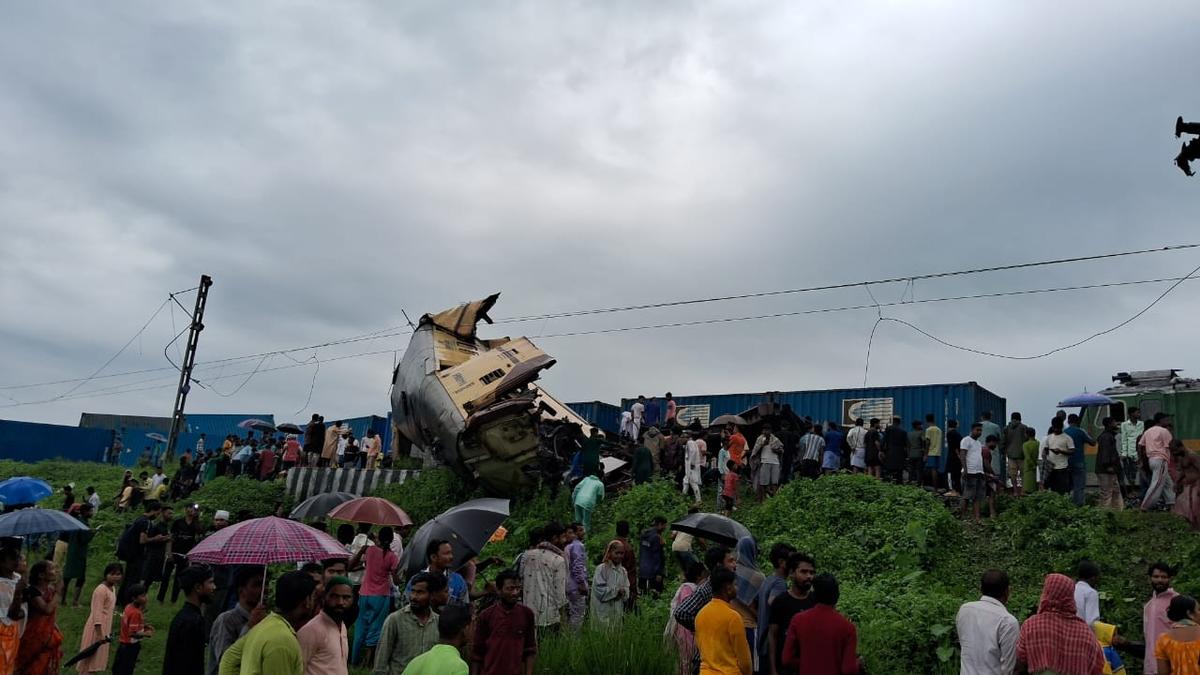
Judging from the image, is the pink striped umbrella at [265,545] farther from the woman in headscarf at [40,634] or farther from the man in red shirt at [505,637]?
the man in red shirt at [505,637]

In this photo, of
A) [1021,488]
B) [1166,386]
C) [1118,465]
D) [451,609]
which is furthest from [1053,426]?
[451,609]

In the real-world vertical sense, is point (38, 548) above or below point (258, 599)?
below

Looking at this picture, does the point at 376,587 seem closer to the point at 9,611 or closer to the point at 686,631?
the point at 9,611

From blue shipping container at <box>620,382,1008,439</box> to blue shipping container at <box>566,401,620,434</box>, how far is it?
3.20 metres

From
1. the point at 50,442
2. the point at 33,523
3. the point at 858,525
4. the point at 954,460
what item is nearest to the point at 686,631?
the point at 858,525

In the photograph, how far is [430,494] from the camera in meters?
18.7

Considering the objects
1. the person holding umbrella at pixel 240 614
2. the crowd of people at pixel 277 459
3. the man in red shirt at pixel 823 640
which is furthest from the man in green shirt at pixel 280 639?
the crowd of people at pixel 277 459

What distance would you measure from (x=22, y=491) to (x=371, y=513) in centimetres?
657

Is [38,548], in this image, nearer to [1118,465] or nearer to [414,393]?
[414,393]

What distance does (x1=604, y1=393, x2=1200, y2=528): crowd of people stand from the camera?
13.1 m

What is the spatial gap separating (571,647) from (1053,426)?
34.0 feet

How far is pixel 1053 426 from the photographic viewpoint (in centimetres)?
1420

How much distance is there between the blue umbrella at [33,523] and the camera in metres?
9.72

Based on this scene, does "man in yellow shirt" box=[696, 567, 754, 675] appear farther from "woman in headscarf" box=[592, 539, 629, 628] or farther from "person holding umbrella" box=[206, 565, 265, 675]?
"woman in headscarf" box=[592, 539, 629, 628]
